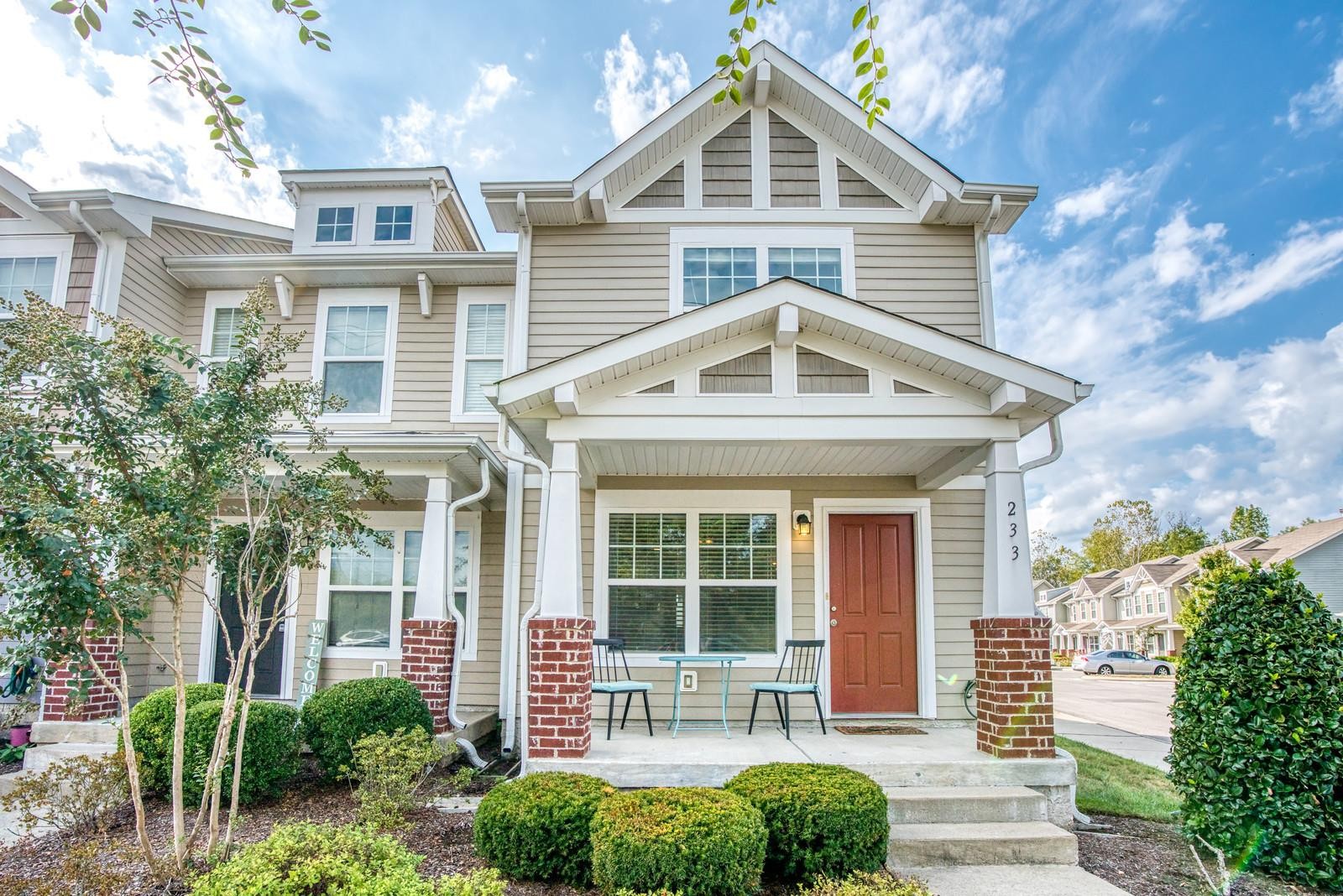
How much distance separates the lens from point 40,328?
3578mm

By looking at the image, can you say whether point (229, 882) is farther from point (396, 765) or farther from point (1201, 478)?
point (1201, 478)

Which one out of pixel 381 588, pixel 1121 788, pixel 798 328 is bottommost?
pixel 1121 788

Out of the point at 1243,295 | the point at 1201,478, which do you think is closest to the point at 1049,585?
the point at 1201,478

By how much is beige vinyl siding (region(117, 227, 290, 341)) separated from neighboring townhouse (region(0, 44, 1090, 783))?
1.3 inches

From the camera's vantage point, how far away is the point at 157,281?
8.21m

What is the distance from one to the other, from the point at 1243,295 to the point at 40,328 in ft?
83.2

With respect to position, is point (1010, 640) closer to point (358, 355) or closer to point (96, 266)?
point (358, 355)

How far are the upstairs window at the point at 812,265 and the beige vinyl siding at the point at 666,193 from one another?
108 cm

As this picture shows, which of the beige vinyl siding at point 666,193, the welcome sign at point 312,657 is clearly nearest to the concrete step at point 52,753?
the welcome sign at point 312,657

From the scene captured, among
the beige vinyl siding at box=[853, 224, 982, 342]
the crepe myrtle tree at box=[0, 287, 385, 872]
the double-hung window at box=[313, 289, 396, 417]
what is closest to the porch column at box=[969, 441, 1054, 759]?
the beige vinyl siding at box=[853, 224, 982, 342]

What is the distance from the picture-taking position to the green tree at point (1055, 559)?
57.5 metres

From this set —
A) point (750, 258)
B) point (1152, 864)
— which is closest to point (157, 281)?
point (750, 258)

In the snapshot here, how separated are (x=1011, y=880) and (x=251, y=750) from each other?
15.9 feet

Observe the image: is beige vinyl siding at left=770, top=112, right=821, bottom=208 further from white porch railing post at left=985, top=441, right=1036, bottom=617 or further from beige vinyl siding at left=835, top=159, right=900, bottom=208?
white porch railing post at left=985, top=441, right=1036, bottom=617
